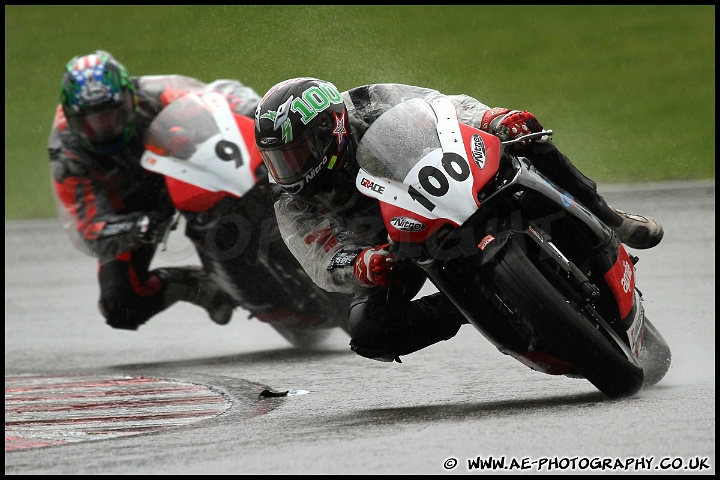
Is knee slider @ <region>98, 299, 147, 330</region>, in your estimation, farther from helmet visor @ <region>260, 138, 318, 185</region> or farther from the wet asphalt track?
helmet visor @ <region>260, 138, 318, 185</region>

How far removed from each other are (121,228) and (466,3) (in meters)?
15.9

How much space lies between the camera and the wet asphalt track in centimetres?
490

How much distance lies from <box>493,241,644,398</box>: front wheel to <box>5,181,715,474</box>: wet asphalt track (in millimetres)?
252

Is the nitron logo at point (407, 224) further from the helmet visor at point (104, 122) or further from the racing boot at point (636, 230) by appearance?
the helmet visor at point (104, 122)

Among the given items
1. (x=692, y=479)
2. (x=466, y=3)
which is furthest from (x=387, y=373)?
(x=466, y=3)

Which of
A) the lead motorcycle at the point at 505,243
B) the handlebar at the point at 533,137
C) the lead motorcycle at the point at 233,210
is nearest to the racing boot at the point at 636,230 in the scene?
the lead motorcycle at the point at 505,243

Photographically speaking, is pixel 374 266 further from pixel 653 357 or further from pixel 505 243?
pixel 653 357

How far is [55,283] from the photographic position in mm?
12328

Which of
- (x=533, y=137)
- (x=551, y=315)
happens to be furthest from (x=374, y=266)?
(x=533, y=137)

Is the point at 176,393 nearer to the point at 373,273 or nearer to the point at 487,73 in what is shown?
the point at 373,273

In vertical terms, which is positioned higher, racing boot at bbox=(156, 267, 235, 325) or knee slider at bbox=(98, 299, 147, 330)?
racing boot at bbox=(156, 267, 235, 325)

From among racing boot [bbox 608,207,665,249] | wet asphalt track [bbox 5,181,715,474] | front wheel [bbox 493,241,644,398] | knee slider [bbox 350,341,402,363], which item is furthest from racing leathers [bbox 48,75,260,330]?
front wheel [bbox 493,241,644,398]

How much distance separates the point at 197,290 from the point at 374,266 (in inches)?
139

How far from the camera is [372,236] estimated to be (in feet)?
20.2
